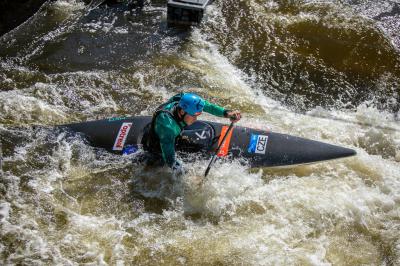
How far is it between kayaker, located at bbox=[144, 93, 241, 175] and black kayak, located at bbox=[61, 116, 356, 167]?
1.40 ft

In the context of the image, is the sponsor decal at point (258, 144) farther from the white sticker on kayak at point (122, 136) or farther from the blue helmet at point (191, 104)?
the white sticker on kayak at point (122, 136)

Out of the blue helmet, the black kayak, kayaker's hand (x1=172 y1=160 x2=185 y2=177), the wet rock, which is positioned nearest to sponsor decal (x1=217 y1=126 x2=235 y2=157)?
the black kayak

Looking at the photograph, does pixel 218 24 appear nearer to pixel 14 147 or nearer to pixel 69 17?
pixel 69 17

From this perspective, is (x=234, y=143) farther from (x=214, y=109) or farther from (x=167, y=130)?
(x=167, y=130)

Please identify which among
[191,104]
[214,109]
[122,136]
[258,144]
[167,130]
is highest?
[191,104]

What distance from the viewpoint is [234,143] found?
5.95 m

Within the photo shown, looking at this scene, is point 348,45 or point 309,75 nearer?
point 309,75

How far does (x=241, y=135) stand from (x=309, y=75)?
Result: 295cm

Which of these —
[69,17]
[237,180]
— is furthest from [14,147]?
[69,17]

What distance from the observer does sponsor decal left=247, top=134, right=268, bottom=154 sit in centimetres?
591

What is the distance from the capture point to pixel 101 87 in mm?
7750

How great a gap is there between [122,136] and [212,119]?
5.93ft

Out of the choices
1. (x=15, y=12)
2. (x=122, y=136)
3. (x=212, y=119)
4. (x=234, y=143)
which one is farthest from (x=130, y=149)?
(x=15, y=12)

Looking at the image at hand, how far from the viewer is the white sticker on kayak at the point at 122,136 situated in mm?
5953
